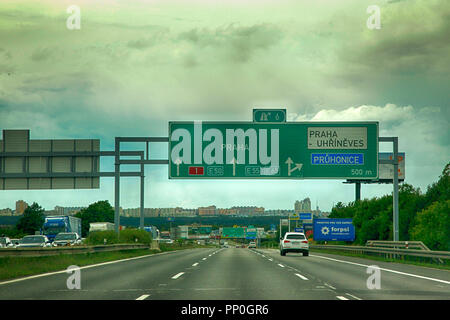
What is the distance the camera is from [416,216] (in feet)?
147

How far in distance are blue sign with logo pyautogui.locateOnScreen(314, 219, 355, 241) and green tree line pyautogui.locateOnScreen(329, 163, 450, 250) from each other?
1.70 meters

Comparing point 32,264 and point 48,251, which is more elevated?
point 48,251

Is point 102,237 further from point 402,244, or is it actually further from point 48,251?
point 402,244

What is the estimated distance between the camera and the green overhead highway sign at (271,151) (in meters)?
31.0

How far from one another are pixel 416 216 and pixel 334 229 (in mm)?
15114

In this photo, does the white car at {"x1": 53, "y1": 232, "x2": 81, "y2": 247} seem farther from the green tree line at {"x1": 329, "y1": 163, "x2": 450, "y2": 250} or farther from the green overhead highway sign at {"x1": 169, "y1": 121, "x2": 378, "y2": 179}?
the green tree line at {"x1": 329, "y1": 163, "x2": 450, "y2": 250}

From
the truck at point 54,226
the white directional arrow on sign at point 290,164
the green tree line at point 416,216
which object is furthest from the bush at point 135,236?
the green tree line at point 416,216

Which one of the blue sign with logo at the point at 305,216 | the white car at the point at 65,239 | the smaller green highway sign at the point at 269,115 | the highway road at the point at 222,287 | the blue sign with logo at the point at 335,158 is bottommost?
the blue sign with logo at the point at 305,216

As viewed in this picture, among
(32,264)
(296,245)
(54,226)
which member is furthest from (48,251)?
(54,226)

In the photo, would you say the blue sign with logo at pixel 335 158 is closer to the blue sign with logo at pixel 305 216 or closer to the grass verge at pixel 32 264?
the grass verge at pixel 32 264

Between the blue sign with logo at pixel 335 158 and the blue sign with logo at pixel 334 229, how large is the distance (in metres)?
28.9

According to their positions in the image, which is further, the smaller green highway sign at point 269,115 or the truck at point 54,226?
the truck at point 54,226

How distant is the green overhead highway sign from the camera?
102 ft
